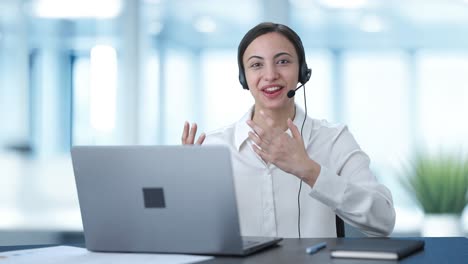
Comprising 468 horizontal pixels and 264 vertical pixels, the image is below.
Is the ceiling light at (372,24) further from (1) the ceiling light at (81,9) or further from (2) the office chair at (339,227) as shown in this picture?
(2) the office chair at (339,227)

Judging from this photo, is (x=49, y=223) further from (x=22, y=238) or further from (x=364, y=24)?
(x=364, y=24)

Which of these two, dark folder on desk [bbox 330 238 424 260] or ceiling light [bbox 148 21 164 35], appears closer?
dark folder on desk [bbox 330 238 424 260]

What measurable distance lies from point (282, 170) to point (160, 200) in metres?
0.47

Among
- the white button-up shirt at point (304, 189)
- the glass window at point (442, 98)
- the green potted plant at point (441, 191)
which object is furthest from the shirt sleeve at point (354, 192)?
the glass window at point (442, 98)

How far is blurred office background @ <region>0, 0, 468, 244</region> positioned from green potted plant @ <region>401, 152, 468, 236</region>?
17 cm

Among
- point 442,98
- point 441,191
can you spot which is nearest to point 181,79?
point 442,98

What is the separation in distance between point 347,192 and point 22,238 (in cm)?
337

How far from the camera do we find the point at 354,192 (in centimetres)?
186

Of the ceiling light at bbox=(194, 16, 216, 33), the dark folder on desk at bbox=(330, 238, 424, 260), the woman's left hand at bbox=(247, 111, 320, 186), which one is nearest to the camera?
the dark folder on desk at bbox=(330, 238, 424, 260)

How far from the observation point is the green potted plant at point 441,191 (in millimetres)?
4223

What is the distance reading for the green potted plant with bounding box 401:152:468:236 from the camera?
13.9 ft

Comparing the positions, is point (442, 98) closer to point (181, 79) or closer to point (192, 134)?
point (181, 79)

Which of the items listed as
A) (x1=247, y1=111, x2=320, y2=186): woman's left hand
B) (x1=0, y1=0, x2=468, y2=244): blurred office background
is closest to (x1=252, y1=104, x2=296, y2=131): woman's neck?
(x1=247, y1=111, x2=320, y2=186): woman's left hand

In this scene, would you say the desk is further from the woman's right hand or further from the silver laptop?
the woman's right hand
